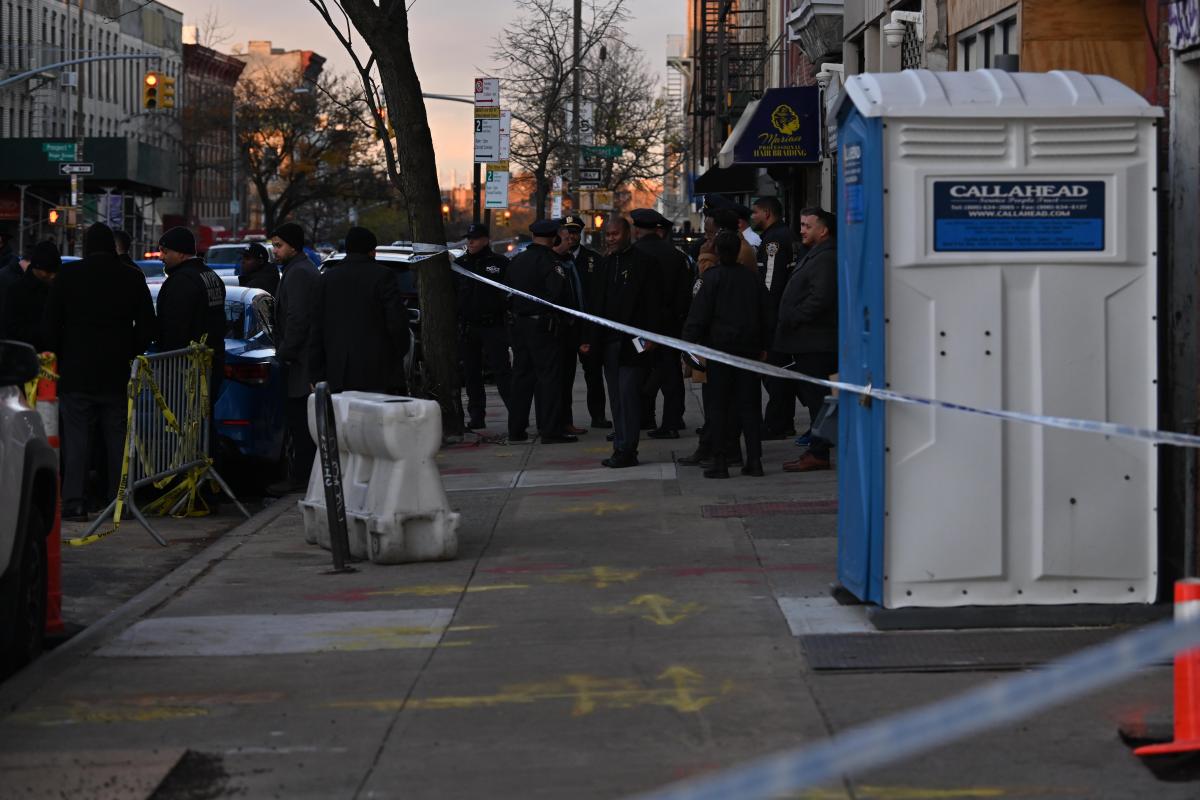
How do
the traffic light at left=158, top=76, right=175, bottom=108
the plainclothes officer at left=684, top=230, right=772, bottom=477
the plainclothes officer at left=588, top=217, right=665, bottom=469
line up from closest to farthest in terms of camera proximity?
the plainclothes officer at left=684, top=230, right=772, bottom=477, the plainclothes officer at left=588, top=217, right=665, bottom=469, the traffic light at left=158, top=76, right=175, bottom=108

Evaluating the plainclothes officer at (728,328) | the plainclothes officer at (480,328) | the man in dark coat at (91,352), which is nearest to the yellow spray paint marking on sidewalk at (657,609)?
the plainclothes officer at (728,328)

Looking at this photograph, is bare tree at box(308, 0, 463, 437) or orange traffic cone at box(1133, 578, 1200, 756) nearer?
orange traffic cone at box(1133, 578, 1200, 756)

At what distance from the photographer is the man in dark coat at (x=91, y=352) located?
38.8 ft

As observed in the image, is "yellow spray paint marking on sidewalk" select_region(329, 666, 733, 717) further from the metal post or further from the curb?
the metal post

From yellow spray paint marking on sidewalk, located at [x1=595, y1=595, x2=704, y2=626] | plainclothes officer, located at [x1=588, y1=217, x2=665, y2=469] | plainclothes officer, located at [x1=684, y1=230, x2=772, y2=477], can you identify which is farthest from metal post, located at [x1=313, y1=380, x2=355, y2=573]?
plainclothes officer, located at [x1=588, y1=217, x2=665, y2=469]

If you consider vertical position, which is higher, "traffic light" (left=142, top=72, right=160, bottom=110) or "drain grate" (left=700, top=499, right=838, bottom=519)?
"traffic light" (left=142, top=72, right=160, bottom=110)

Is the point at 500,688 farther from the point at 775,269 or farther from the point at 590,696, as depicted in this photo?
the point at 775,269

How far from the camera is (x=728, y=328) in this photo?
1282 cm

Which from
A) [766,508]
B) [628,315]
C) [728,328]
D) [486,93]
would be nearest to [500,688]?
[766,508]

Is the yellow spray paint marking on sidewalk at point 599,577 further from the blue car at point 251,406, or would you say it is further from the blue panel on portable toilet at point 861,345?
the blue car at point 251,406

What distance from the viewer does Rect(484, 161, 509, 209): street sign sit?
77.3 feet

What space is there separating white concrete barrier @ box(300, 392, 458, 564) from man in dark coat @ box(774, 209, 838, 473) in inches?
143

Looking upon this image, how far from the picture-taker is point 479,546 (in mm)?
10391

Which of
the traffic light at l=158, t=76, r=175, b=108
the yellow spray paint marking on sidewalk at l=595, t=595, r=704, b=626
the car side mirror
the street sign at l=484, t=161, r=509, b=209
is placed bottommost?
the yellow spray paint marking on sidewalk at l=595, t=595, r=704, b=626
